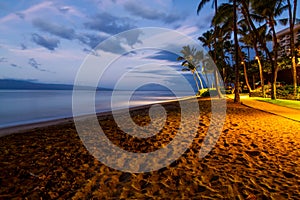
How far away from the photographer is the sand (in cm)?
267

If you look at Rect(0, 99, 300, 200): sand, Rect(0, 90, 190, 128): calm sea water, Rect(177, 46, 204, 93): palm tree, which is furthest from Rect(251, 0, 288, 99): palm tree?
Rect(177, 46, 204, 93): palm tree

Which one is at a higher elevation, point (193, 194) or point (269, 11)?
point (269, 11)

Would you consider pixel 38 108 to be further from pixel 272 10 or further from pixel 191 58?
pixel 191 58

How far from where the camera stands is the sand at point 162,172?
267cm

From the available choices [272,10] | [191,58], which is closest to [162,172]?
[272,10]

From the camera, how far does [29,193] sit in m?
2.72

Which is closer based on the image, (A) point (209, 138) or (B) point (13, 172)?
(B) point (13, 172)

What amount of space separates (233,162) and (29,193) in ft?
11.2

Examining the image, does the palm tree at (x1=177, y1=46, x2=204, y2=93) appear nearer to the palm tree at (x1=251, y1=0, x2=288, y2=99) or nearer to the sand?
the palm tree at (x1=251, y1=0, x2=288, y2=99)

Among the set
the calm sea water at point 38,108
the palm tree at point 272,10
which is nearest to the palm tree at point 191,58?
the calm sea water at point 38,108

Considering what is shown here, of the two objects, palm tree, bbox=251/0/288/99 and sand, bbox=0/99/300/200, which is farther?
palm tree, bbox=251/0/288/99

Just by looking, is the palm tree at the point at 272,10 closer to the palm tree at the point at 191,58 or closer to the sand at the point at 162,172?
the sand at the point at 162,172

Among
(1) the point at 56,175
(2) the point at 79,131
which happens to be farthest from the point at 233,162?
(2) the point at 79,131

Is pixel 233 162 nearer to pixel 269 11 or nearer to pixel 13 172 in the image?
pixel 13 172
